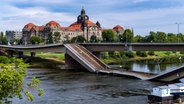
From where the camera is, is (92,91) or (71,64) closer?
(92,91)

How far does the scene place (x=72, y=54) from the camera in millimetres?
119812

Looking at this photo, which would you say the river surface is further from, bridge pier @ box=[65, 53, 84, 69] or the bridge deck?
bridge pier @ box=[65, 53, 84, 69]

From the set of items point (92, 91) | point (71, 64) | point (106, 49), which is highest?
point (106, 49)

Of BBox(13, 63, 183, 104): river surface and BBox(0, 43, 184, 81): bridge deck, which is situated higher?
BBox(0, 43, 184, 81): bridge deck

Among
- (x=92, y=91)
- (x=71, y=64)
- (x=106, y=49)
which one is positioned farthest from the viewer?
(x=71, y=64)

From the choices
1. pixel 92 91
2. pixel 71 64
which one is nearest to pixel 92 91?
pixel 92 91

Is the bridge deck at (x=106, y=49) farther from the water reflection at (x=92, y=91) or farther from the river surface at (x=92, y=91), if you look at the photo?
the water reflection at (x=92, y=91)

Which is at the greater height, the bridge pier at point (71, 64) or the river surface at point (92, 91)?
the bridge pier at point (71, 64)

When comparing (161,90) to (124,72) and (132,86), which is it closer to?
(132,86)

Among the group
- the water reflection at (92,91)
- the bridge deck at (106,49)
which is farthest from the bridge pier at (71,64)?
the water reflection at (92,91)

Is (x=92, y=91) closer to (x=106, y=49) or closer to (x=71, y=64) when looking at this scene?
(x=106, y=49)

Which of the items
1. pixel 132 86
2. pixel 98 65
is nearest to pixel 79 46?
pixel 98 65

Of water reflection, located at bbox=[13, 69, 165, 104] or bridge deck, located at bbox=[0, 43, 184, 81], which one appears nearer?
water reflection, located at bbox=[13, 69, 165, 104]

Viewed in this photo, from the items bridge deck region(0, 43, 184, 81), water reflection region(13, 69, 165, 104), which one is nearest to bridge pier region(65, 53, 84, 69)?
bridge deck region(0, 43, 184, 81)
